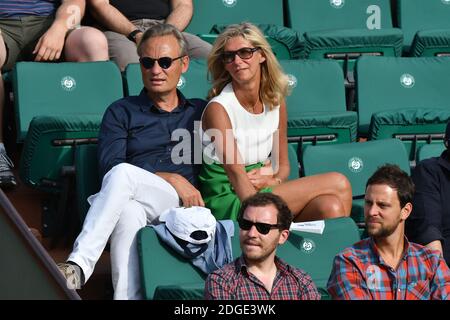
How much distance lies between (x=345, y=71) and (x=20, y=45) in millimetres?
1746

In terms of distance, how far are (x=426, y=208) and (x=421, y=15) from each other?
2571 mm

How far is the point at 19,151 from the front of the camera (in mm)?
5734

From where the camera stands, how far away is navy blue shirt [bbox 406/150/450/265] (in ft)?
15.2

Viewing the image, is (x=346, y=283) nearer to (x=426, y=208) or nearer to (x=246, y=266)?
(x=246, y=266)

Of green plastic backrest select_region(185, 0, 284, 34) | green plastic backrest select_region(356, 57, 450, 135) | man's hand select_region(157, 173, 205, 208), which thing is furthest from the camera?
green plastic backrest select_region(185, 0, 284, 34)

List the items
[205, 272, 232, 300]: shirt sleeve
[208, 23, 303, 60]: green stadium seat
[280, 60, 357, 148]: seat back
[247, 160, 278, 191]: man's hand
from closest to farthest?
[205, 272, 232, 300]: shirt sleeve → [247, 160, 278, 191]: man's hand → [280, 60, 357, 148]: seat back → [208, 23, 303, 60]: green stadium seat

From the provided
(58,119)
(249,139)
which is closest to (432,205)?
(249,139)

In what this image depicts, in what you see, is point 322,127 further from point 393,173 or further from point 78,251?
point 78,251

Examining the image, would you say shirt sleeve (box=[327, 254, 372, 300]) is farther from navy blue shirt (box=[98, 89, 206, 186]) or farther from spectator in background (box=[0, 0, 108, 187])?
spectator in background (box=[0, 0, 108, 187])

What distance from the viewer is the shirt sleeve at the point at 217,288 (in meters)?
3.75

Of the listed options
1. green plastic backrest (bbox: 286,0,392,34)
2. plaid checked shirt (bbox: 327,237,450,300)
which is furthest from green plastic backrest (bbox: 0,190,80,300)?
green plastic backrest (bbox: 286,0,392,34)

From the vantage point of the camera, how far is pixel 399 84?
19.5 ft

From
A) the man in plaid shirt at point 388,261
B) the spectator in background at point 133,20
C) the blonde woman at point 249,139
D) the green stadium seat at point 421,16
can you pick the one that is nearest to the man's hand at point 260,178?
the blonde woman at point 249,139

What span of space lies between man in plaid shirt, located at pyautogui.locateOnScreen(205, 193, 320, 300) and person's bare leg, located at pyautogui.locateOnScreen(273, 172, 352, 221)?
2.41 feet
